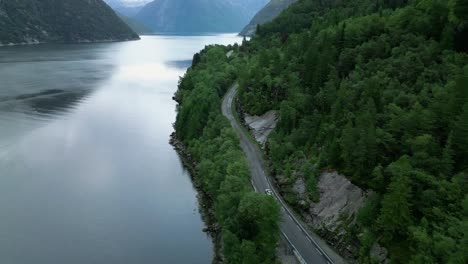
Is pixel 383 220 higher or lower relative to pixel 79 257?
higher

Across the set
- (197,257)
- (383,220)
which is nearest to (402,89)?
(383,220)

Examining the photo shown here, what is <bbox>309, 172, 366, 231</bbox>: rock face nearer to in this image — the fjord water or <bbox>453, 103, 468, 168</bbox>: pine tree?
<bbox>453, 103, 468, 168</bbox>: pine tree

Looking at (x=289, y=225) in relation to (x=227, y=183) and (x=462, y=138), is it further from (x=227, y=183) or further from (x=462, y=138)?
(x=462, y=138)

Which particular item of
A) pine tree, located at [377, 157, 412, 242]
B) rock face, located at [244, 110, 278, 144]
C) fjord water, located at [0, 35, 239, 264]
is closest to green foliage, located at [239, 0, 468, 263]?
pine tree, located at [377, 157, 412, 242]

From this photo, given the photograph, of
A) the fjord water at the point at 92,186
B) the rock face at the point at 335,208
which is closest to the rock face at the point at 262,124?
the fjord water at the point at 92,186

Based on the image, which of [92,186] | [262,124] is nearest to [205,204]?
[262,124]

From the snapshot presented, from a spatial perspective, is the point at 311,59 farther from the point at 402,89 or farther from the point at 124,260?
the point at 124,260

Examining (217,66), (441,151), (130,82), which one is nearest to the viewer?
(441,151)
